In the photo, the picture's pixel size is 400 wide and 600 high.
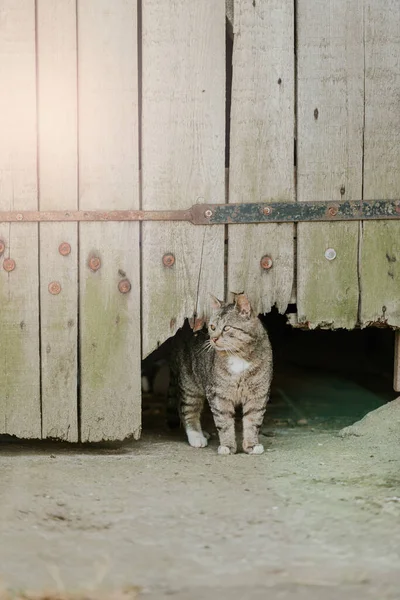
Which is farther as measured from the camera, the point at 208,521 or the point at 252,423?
the point at 252,423

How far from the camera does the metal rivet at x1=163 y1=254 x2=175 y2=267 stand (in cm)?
360

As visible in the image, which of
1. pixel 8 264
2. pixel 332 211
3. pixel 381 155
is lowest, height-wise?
pixel 8 264

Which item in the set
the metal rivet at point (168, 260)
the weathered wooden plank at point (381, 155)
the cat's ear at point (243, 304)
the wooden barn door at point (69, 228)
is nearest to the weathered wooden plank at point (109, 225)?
the wooden barn door at point (69, 228)

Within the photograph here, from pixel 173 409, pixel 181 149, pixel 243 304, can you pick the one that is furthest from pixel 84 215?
pixel 173 409

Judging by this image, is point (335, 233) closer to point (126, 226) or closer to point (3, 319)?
point (126, 226)

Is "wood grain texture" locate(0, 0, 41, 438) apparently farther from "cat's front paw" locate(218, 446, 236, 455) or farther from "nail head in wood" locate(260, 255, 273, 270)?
"nail head in wood" locate(260, 255, 273, 270)

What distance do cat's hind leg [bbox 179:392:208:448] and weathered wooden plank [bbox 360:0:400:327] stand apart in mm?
1085

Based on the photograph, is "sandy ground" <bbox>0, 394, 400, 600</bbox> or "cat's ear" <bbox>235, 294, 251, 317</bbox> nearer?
"sandy ground" <bbox>0, 394, 400, 600</bbox>

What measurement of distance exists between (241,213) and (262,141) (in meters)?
0.36

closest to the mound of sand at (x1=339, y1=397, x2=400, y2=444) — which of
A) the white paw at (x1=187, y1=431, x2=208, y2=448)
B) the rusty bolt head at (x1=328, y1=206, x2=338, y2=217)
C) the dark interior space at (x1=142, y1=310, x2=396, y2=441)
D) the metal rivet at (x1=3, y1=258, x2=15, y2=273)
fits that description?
the dark interior space at (x1=142, y1=310, x2=396, y2=441)

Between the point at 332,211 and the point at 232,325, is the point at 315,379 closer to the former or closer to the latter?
the point at 232,325

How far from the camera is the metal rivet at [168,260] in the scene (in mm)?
3602

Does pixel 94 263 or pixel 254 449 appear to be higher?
pixel 94 263

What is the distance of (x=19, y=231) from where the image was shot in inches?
140
